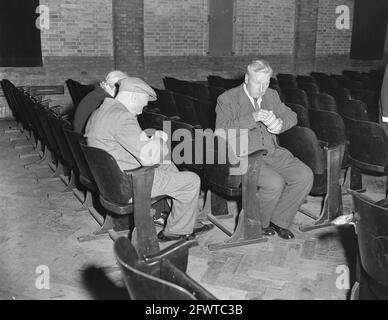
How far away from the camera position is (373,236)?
6.53 feet

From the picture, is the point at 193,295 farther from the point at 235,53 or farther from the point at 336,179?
the point at 235,53

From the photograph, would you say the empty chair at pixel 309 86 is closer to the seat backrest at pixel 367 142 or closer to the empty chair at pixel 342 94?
the empty chair at pixel 342 94

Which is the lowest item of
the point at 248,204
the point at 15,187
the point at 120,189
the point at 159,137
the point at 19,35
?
the point at 15,187

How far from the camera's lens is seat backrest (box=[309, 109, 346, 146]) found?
4145mm

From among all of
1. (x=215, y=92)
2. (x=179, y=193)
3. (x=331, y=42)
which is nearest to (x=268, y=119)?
(x=179, y=193)

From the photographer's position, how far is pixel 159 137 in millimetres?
3244

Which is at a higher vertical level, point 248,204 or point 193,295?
point 193,295

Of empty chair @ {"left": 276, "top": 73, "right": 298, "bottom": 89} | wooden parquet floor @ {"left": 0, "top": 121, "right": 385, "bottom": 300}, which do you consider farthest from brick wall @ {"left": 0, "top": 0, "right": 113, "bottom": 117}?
wooden parquet floor @ {"left": 0, "top": 121, "right": 385, "bottom": 300}

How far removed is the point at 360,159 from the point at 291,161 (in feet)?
2.79

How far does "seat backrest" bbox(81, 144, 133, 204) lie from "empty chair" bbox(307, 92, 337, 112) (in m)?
3.13

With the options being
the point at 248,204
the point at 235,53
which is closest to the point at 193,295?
the point at 248,204
